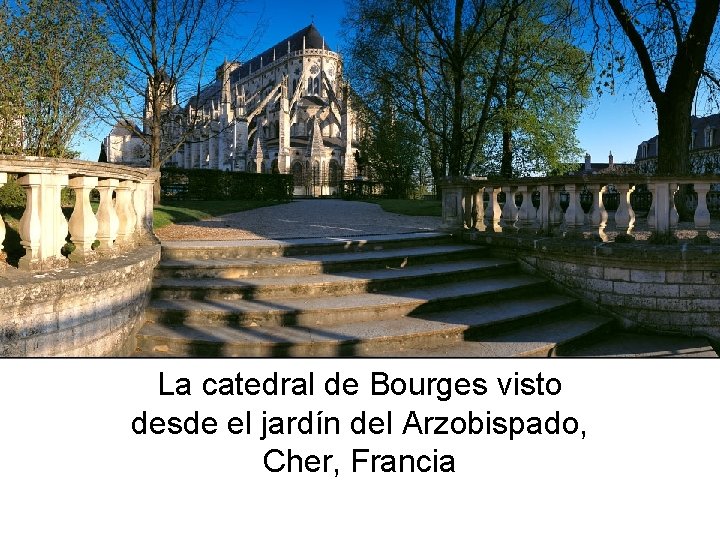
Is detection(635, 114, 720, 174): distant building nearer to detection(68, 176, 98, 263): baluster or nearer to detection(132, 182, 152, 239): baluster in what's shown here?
detection(132, 182, 152, 239): baluster

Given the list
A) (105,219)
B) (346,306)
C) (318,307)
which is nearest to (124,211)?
(105,219)

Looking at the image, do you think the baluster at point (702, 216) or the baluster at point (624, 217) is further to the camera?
the baluster at point (624, 217)

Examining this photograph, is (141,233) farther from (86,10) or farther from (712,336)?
(86,10)

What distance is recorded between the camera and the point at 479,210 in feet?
30.7

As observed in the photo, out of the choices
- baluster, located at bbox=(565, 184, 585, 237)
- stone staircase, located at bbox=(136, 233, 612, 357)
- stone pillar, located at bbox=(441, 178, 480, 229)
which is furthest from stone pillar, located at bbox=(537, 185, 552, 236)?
stone pillar, located at bbox=(441, 178, 480, 229)

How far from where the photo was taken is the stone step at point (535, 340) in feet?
17.1

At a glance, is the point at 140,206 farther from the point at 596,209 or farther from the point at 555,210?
the point at 596,209

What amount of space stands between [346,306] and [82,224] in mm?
2732

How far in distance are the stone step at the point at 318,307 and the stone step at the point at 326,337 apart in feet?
0.36

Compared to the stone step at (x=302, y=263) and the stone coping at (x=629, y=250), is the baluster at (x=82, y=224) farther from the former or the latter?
the stone coping at (x=629, y=250)

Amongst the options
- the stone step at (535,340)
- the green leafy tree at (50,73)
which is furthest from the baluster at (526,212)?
the green leafy tree at (50,73)

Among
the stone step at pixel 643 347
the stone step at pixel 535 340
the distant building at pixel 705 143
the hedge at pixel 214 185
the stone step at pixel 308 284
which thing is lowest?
the stone step at pixel 643 347

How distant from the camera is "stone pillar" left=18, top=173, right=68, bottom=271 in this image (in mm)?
4168

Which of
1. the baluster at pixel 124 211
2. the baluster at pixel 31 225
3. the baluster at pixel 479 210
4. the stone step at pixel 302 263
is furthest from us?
the baluster at pixel 479 210
